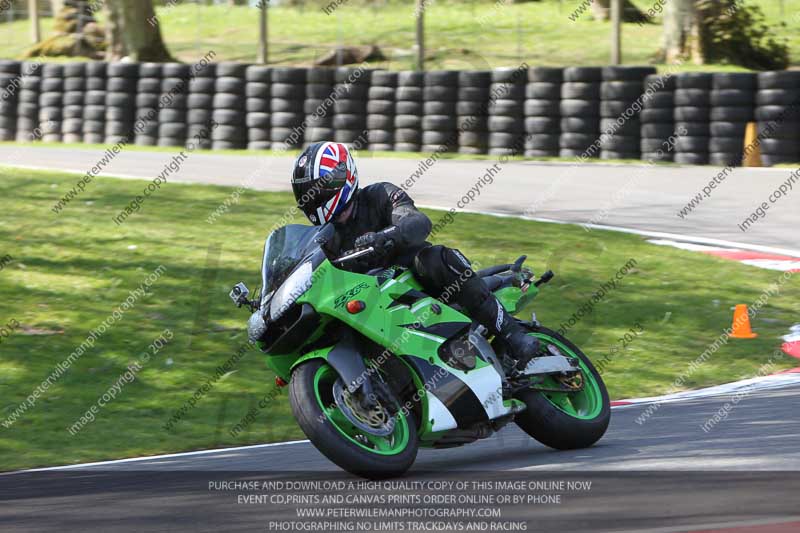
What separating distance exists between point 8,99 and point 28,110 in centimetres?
44

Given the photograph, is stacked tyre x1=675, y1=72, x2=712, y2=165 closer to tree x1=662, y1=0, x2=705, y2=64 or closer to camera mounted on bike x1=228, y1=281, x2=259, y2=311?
tree x1=662, y1=0, x2=705, y2=64

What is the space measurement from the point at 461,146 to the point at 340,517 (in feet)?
48.7

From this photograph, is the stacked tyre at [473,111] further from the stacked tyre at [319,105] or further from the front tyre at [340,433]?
the front tyre at [340,433]

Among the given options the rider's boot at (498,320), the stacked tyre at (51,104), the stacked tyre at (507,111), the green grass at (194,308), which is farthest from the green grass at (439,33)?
the rider's boot at (498,320)

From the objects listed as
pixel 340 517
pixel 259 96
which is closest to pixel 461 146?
pixel 259 96

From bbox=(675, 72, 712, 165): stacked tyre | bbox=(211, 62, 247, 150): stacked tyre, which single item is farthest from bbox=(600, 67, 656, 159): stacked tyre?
bbox=(211, 62, 247, 150): stacked tyre

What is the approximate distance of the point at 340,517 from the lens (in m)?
5.05

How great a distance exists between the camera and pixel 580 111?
18562mm

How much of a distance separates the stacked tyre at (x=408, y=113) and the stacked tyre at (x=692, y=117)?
3.99 metres

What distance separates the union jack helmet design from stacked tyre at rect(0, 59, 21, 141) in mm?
17131

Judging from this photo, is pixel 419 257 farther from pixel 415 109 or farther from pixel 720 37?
pixel 720 37

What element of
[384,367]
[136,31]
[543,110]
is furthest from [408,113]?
[384,367]

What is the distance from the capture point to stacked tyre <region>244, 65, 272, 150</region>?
66.6 feet

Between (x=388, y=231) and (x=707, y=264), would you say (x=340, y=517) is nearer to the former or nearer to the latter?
(x=388, y=231)
